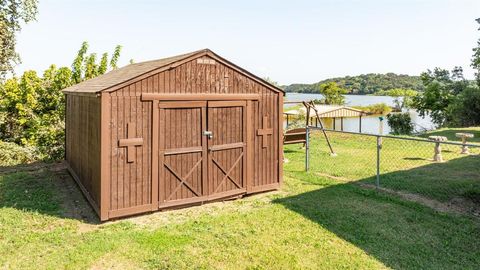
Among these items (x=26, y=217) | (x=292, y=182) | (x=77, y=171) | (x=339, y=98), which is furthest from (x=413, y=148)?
(x=339, y=98)

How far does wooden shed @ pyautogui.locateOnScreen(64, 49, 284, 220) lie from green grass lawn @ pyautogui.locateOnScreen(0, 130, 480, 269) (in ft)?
1.37

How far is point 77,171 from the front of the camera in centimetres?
853

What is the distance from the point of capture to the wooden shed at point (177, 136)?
20.0 feet

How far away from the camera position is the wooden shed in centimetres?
610

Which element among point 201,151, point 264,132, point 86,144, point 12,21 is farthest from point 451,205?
point 12,21

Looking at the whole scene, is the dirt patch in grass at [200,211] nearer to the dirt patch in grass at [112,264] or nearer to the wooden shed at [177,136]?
the wooden shed at [177,136]

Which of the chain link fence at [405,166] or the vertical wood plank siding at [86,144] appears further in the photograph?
the chain link fence at [405,166]

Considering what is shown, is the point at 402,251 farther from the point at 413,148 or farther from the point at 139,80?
the point at 413,148

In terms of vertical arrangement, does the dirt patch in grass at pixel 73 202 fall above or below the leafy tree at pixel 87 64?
below

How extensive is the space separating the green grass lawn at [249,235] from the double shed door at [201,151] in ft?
1.31

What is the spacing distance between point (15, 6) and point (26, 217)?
1367 cm

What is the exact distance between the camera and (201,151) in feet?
23.0

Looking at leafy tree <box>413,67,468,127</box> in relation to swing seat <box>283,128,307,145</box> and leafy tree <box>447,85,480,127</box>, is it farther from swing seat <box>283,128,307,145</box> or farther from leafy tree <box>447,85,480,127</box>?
swing seat <box>283,128,307,145</box>

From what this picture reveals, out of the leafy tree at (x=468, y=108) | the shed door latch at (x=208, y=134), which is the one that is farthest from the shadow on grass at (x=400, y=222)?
the leafy tree at (x=468, y=108)
